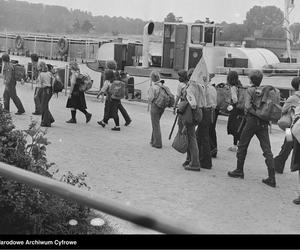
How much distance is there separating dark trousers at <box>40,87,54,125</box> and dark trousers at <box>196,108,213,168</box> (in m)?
4.45

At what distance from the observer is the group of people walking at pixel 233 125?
25.3 ft

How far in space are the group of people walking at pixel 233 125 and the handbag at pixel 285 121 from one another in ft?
0.20

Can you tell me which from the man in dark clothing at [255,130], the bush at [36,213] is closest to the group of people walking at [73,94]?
the man in dark clothing at [255,130]

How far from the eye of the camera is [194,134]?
27.6 feet

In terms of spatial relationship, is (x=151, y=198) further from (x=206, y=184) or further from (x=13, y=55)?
(x=13, y=55)

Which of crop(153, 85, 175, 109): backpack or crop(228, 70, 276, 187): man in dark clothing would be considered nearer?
crop(228, 70, 276, 187): man in dark clothing

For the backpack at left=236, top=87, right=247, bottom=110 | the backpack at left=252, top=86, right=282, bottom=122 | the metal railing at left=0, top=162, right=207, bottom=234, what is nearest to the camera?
the metal railing at left=0, top=162, right=207, bottom=234

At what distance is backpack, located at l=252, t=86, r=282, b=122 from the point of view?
24.8 ft

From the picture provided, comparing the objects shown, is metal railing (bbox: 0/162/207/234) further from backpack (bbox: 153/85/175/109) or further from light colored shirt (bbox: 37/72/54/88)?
light colored shirt (bbox: 37/72/54/88)

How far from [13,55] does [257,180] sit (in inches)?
921

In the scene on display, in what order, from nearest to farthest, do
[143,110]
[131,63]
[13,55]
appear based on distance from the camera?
1. [143,110]
2. [131,63]
3. [13,55]

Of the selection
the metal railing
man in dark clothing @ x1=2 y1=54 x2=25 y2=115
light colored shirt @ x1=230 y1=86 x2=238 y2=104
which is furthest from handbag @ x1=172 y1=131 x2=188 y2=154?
man in dark clothing @ x1=2 y1=54 x2=25 y2=115

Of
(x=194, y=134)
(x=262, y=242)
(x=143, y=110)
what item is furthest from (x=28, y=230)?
(x=143, y=110)

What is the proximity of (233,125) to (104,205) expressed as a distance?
7.82 meters
